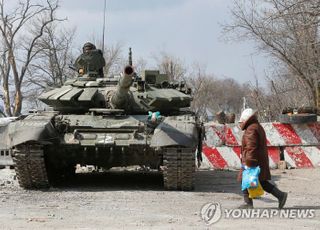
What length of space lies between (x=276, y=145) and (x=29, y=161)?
6767mm

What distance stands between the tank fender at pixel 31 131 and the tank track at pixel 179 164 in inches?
74.3

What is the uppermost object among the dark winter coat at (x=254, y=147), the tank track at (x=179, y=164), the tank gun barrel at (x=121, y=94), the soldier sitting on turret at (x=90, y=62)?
the soldier sitting on turret at (x=90, y=62)

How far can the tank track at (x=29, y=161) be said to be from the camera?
10.2m

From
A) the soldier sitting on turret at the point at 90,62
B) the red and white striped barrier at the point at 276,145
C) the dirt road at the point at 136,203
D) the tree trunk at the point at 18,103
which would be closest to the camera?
the dirt road at the point at 136,203

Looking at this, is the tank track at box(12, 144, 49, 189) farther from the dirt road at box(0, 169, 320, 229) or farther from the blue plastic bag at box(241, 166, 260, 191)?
the blue plastic bag at box(241, 166, 260, 191)

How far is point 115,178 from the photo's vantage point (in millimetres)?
13328

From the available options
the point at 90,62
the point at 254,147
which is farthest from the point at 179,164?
the point at 90,62

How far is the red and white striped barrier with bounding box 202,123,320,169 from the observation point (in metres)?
14.9

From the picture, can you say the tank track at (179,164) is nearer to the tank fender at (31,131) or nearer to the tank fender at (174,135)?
the tank fender at (174,135)

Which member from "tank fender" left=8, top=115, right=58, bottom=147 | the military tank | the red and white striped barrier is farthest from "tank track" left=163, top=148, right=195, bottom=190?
the red and white striped barrier

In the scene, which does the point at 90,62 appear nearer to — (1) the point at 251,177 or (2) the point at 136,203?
(2) the point at 136,203

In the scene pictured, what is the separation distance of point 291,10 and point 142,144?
21.1 feet

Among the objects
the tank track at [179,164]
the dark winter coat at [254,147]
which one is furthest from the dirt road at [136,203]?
the dark winter coat at [254,147]

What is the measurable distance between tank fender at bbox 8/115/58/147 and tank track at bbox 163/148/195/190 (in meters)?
1.89
